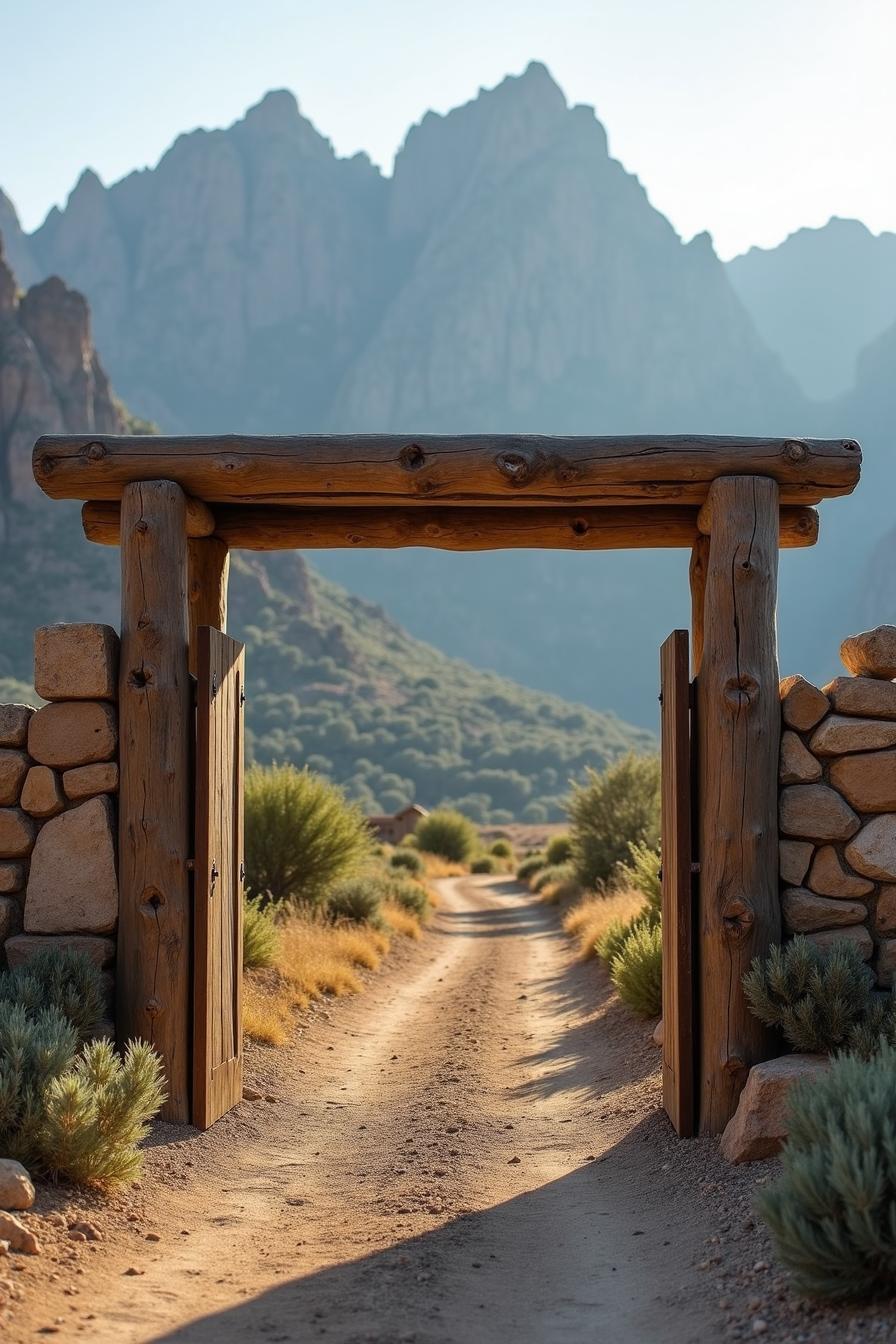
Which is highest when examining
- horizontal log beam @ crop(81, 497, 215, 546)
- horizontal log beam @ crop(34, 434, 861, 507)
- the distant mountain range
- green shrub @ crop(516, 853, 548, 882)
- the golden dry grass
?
the distant mountain range

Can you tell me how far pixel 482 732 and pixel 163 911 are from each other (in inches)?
2261

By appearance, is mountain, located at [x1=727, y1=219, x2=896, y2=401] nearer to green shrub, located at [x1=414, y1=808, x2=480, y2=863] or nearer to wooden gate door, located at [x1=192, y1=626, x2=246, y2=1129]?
green shrub, located at [x1=414, y1=808, x2=480, y2=863]

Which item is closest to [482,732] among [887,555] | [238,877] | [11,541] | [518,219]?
[11,541]

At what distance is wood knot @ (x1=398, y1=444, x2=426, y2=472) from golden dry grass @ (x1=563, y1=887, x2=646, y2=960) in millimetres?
6162

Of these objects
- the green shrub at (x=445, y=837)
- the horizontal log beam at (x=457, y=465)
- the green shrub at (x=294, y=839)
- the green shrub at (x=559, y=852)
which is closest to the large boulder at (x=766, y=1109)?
the horizontal log beam at (x=457, y=465)

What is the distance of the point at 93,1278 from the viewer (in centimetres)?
448

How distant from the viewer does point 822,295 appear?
175375 mm

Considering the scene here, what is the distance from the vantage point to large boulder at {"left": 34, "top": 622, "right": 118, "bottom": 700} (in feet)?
21.9

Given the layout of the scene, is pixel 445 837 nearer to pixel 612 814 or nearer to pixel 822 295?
pixel 612 814

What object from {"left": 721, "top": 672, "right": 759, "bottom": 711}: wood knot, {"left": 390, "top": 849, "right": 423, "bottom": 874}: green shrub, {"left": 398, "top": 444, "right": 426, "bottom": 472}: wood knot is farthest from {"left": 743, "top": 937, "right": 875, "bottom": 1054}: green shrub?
{"left": 390, "top": 849, "right": 423, "bottom": 874}: green shrub

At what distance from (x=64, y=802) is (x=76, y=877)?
1.33ft

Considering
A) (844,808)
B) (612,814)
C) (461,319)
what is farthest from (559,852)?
(461,319)

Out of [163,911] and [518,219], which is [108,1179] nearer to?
[163,911]

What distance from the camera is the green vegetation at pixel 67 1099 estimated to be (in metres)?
4.98
